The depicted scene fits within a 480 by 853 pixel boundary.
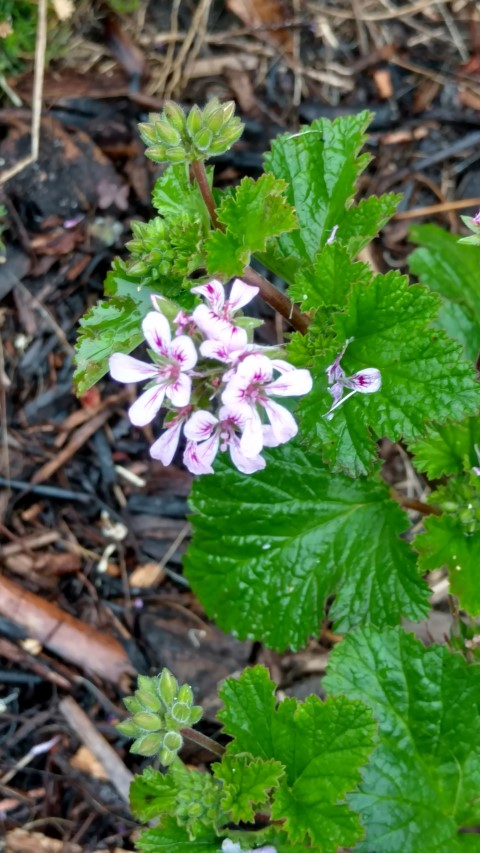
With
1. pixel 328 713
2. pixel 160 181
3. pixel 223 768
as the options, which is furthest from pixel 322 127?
pixel 223 768

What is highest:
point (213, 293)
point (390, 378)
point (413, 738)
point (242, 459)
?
point (213, 293)

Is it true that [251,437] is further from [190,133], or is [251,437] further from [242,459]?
[190,133]

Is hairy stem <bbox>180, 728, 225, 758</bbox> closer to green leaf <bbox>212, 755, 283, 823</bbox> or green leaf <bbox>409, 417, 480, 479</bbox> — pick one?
green leaf <bbox>212, 755, 283, 823</bbox>

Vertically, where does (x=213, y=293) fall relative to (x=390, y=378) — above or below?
above

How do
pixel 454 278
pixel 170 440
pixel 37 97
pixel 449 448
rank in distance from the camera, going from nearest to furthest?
pixel 170 440
pixel 449 448
pixel 454 278
pixel 37 97

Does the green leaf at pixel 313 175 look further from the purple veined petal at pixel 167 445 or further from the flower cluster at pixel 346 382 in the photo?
the purple veined petal at pixel 167 445

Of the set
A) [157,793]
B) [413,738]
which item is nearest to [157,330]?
[157,793]

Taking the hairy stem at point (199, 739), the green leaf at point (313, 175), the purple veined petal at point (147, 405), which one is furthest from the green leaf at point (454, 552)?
the purple veined petal at point (147, 405)
